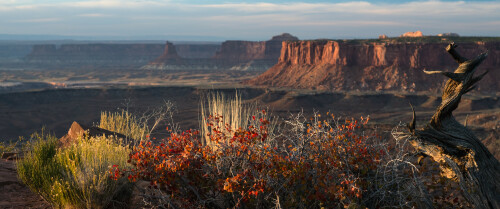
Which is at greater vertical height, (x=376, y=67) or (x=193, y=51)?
(x=376, y=67)

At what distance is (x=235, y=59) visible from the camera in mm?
145250

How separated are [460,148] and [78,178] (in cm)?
559

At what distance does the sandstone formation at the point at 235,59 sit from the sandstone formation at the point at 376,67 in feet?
172

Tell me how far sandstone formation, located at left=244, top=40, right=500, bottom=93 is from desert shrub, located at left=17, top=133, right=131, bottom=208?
5938 centimetres

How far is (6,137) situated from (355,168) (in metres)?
40.4

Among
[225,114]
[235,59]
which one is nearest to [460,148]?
[225,114]

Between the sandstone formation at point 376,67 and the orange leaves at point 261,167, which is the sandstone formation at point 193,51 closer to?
the sandstone formation at point 376,67

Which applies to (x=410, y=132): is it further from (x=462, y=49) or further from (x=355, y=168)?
(x=462, y=49)

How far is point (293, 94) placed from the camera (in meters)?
58.2

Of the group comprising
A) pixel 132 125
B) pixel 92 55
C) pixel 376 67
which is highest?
pixel 132 125

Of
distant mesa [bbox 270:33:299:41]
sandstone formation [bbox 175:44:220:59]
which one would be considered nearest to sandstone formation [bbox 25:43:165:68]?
sandstone formation [bbox 175:44:220:59]

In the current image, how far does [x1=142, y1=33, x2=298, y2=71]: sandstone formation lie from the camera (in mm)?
132875

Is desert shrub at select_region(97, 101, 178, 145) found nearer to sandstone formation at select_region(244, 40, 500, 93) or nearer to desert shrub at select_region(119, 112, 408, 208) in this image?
desert shrub at select_region(119, 112, 408, 208)

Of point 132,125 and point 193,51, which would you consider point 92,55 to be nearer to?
point 193,51
